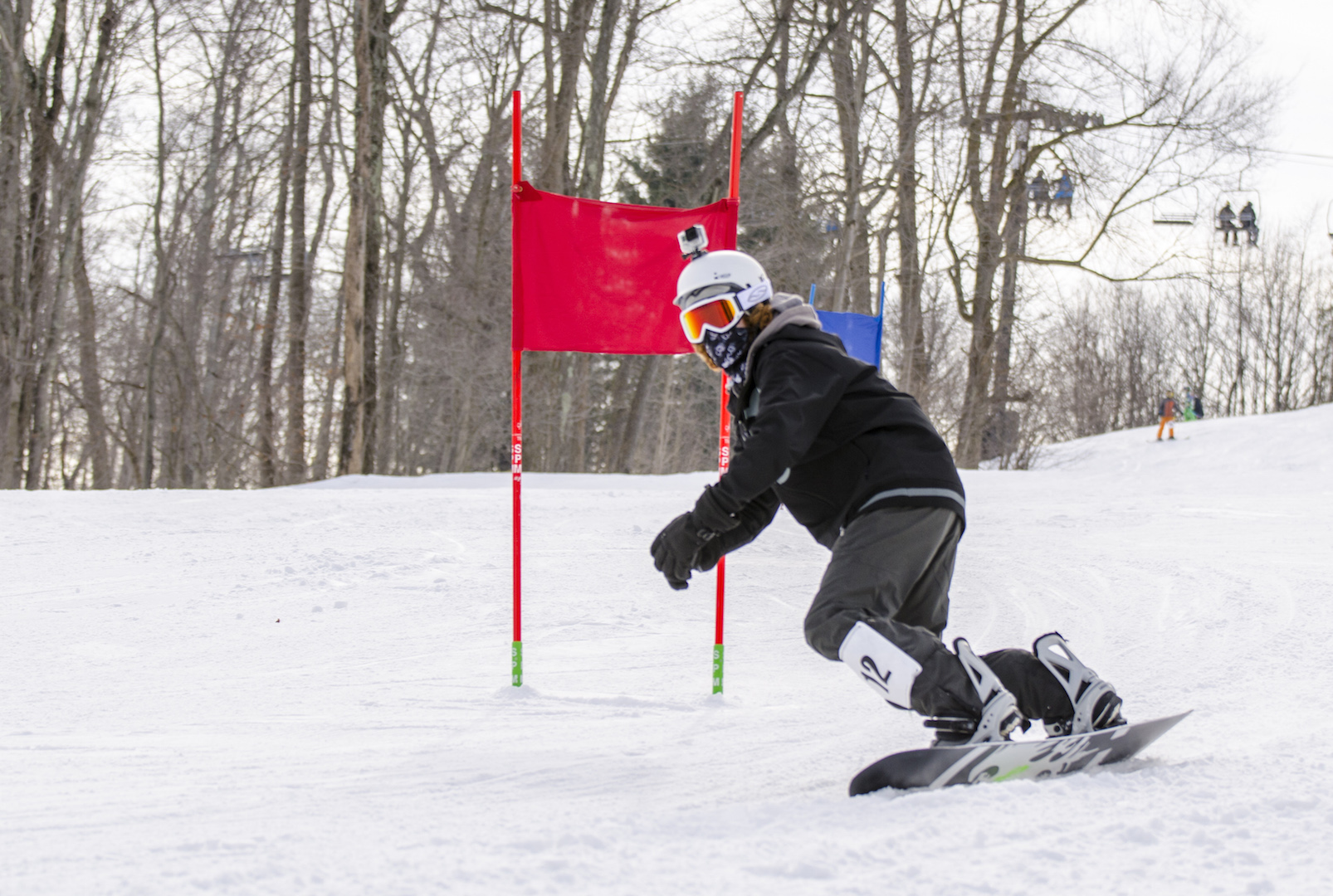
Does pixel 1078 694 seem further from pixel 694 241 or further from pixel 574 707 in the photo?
pixel 574 707

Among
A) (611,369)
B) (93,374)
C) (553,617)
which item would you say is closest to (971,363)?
(611,369)

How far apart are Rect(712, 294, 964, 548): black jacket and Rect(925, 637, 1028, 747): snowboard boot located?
0.54m

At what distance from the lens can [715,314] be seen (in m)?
3.50

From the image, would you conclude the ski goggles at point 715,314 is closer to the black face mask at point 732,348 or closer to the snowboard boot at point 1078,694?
the black face mask at point 732,348

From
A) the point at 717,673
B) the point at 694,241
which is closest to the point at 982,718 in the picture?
the point at 694,241

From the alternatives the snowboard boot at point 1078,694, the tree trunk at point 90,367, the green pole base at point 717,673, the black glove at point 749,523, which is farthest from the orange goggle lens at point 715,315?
the tree trunk at point 90,367

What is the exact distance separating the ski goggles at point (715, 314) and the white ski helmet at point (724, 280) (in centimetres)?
2

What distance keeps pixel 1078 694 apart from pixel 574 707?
7.75ft

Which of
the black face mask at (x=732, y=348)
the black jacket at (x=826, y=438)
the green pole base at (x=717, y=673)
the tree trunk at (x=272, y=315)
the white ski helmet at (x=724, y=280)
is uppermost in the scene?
the tree trunk at (x=272, y=315)

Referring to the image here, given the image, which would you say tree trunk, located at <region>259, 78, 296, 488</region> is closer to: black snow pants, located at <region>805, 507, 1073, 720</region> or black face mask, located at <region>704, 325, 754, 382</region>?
black face mask, located at <region>704, 325, 754, 382</region>

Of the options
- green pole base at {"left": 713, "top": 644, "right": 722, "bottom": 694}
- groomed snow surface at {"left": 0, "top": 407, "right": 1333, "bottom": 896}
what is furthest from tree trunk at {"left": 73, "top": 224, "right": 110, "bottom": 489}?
green pole base at {"left": 713, "top": 644, "right": 722, "bottom": 694}

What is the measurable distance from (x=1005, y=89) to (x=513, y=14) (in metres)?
11.0

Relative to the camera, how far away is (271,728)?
4.10m

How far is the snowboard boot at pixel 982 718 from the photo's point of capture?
2834 mm
